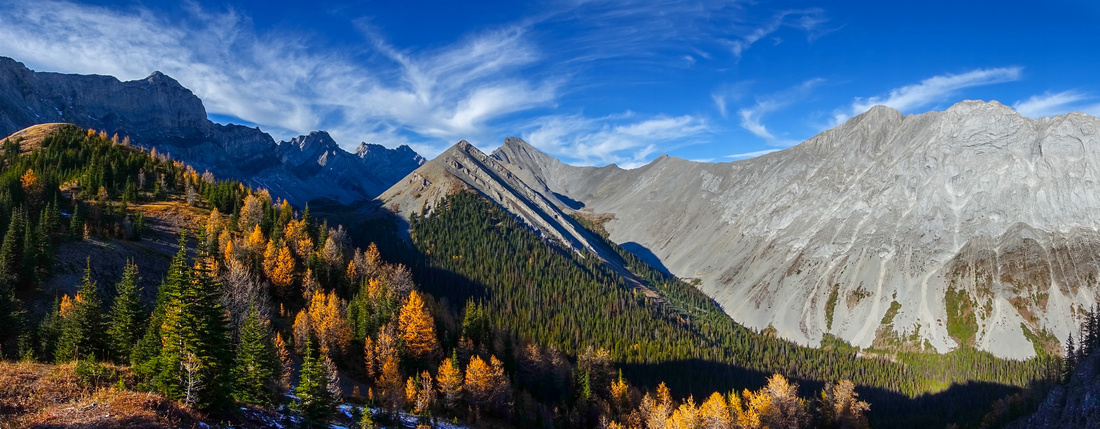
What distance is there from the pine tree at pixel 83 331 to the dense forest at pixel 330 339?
0.13m

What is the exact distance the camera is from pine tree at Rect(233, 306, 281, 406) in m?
34.9

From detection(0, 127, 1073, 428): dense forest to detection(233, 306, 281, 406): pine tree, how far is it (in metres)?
0.15

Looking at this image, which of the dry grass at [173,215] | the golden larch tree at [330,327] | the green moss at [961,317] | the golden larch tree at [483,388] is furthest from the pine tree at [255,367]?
the green moss at [961,317]

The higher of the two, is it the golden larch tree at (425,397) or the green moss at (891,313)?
the green moss at (891,313)

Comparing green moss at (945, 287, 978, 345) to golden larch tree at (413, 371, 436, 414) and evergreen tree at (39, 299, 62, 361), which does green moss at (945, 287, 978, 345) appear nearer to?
golden larch tree at (413, 371, 436, 414)

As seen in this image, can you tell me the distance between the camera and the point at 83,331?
38344 millimetres

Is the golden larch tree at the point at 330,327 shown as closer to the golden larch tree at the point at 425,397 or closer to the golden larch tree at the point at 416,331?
the golden larch tree at the point at 416,331

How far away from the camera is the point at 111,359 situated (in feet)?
132

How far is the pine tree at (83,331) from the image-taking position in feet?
123

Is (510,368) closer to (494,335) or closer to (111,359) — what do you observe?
(494,335)

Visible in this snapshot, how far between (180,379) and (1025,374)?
192m

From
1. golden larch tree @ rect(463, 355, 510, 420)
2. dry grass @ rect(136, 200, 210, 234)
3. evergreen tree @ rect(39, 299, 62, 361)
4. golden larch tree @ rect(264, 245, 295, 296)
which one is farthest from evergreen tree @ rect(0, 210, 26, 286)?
golden larch tree @ rect(463, 355, 510, 420)

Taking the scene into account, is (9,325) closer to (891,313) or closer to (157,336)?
(157,336)

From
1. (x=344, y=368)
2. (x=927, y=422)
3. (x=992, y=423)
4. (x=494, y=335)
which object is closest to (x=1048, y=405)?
(x=992, y=423)
